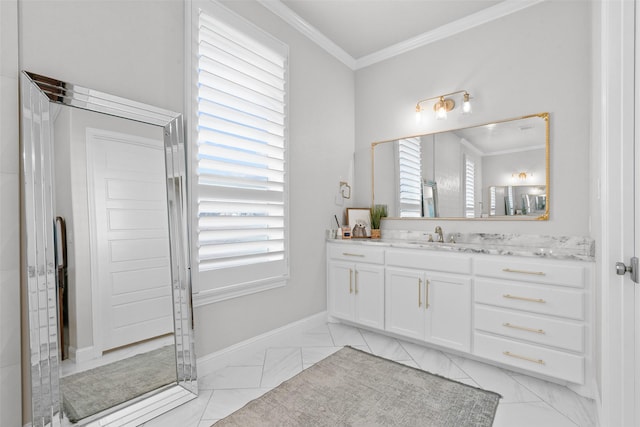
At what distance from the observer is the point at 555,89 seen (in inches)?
97.3

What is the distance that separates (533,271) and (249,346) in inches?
83.5

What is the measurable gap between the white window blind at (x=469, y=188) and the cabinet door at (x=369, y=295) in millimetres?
964

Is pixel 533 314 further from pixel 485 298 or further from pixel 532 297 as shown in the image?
pixel 485 298

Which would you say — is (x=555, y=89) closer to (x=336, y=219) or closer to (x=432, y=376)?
(x=336, y=219)

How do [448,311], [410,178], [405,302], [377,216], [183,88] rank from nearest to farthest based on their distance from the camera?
[183,88]
[448,311]
[405,302]
[410,178]
[377,216]

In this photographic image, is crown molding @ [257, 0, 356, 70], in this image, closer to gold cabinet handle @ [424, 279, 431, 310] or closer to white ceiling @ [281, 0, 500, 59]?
white ceiling @ [281, 0, 500, 59]

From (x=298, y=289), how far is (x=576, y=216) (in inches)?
91.4

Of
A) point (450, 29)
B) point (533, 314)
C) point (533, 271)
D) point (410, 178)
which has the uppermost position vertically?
point (450, 29)

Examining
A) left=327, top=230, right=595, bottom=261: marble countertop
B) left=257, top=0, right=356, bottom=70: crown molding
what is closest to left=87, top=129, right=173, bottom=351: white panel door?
left=257, top=0, right=356, bottom=70: crown molding

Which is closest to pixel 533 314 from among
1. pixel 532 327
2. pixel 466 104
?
pixel 532 327

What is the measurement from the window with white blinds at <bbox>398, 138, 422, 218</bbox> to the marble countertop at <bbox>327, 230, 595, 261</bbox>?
0.26 meters

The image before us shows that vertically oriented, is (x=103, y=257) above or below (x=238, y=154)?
below

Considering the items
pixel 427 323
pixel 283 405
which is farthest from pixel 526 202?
pixel 283 405

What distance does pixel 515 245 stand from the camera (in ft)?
8.58
